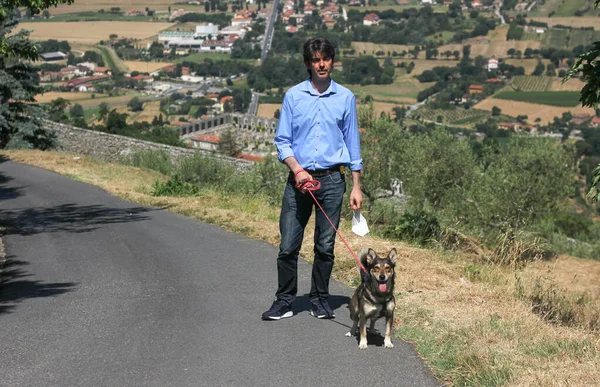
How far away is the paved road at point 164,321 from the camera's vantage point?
5652 mm

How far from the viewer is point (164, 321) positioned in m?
7.00

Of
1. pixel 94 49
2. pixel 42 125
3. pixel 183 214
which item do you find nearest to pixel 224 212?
pixel 183 214

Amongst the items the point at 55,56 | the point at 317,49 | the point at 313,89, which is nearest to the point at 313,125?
the point at 313,89

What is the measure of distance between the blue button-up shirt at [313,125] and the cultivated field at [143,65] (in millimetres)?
164894

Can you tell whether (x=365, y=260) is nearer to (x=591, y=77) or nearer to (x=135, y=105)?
(x=591, y=77)

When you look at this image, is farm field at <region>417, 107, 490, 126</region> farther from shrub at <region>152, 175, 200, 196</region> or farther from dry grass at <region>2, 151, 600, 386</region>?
dry grass at <region>2, 151, 600, 386</region>

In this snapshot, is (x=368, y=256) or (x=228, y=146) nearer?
(x=368, y=256)

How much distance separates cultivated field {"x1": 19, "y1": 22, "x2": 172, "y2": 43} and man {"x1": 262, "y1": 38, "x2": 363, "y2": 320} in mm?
180509

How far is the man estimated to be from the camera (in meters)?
6.54

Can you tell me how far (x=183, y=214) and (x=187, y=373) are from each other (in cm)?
874

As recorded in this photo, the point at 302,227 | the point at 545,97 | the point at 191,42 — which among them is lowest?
the point at 191,42

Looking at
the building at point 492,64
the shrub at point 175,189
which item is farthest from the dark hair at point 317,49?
the building at point 492,64

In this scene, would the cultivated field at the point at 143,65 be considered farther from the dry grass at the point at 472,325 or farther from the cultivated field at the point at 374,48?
the dry grass at the point at 472,325

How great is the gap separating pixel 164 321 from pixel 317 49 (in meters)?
2.56
